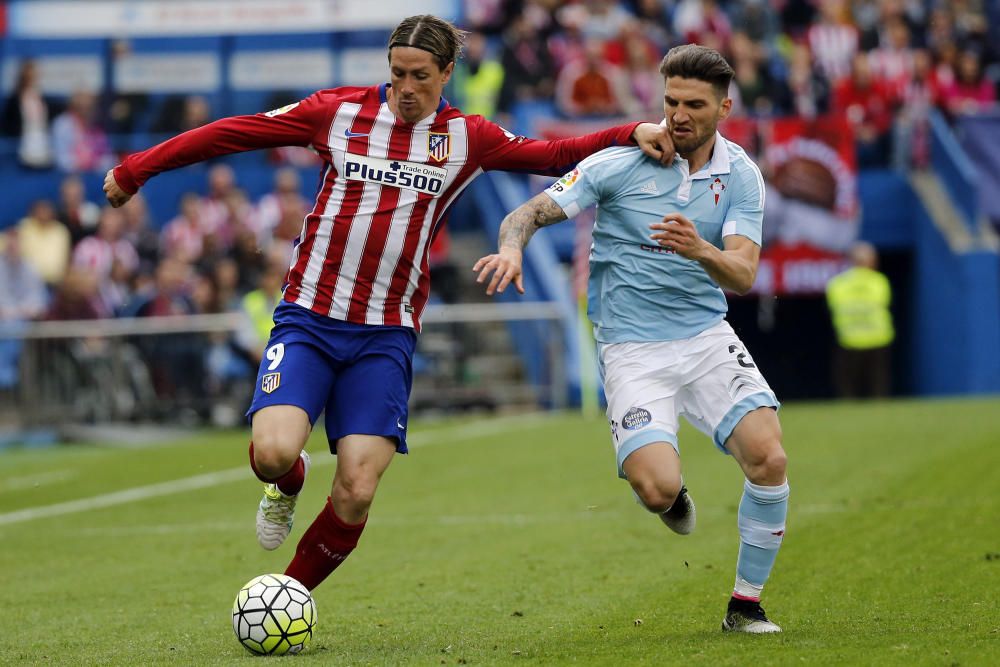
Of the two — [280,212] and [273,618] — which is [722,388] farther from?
[280,212]

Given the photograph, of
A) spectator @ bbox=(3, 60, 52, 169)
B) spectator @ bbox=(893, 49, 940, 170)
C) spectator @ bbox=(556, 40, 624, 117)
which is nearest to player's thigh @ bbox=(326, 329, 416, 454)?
spectator @ bbox=(556, 40, 624, 117)

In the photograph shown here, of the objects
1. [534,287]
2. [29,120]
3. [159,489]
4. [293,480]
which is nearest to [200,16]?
[29,120]

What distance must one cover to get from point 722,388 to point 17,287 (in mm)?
14974

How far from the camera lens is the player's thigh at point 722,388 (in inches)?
260

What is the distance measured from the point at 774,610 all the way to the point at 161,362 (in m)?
12.8

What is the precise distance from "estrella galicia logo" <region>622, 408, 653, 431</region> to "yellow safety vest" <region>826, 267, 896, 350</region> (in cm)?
1529

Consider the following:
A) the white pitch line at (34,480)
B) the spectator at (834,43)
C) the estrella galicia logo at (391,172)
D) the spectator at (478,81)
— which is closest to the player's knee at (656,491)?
the estrella galicia logo at (391,172)

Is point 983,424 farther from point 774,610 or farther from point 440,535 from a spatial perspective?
point 774,610

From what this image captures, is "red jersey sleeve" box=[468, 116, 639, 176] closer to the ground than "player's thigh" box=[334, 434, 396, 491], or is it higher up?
higher up

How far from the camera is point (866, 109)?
24172 millimetres

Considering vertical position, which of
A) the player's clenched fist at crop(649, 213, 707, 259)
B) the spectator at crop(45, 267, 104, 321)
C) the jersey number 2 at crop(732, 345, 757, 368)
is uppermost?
the player's clenched fist at crop(649, 213, 707, 259)

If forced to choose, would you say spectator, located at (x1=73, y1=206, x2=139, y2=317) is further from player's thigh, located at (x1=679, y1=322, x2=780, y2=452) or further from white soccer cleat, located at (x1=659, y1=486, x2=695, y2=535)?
player's thigh, located at (x1=679, y1=322, x2=780, y2=452)

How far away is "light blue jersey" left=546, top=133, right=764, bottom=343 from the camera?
6.81 metres

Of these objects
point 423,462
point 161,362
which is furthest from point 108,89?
point 423,462
